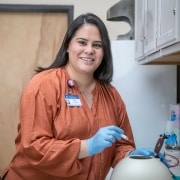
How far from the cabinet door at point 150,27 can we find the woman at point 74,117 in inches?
7.8

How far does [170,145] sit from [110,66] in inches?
20.5

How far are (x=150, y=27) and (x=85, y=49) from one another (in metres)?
0.35

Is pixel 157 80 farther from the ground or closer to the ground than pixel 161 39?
closer to the ground

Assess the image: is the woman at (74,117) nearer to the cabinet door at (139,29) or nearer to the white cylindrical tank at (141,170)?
the white cylindrical tank at (141,170)

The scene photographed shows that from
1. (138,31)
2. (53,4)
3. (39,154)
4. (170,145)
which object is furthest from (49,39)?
(39,154)

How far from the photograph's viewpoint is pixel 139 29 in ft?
6.10

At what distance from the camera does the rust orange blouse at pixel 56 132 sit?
4.02 feet

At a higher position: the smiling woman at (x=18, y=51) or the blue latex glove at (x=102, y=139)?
the smiling woman at (x=18, y=51)

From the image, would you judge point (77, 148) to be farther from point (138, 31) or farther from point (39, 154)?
point (138, 31)

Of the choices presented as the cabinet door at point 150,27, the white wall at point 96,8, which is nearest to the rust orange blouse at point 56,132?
the cabinet door at point 150,27

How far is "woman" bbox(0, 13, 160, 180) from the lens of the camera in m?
1.23

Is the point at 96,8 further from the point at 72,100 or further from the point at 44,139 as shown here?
the point at 44,139

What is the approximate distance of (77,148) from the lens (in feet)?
4.03

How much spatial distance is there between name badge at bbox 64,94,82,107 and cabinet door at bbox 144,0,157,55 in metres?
0.40
